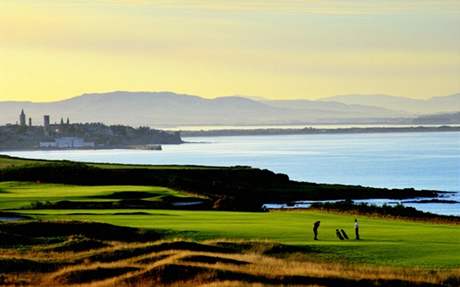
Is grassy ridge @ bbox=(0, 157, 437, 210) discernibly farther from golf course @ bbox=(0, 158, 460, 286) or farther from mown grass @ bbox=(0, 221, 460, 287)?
mown grass @ bbox=(0, 221, 460, 287)

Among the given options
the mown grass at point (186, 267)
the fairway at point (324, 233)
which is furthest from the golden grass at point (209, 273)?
the fairway at point (324, 233)

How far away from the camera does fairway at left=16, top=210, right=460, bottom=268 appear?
3794cm

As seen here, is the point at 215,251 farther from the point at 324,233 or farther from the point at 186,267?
the point at 324,233

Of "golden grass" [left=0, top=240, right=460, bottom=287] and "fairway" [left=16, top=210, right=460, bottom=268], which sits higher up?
"fairway" [left=16, top=210, right=460, bottom=268]

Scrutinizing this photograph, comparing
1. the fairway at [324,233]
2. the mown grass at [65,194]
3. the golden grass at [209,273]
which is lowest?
the golden grass at [209,273]

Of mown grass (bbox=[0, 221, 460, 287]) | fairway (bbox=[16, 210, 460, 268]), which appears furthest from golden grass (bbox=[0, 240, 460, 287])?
fairway (bbox=[16, 210, 460, 268])

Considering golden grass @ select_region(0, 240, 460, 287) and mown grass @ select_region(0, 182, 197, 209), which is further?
mown grass @ select_region(0, 182, 197, 209)

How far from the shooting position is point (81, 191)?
80688 mm

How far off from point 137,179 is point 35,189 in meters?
23.1

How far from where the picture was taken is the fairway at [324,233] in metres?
37.9

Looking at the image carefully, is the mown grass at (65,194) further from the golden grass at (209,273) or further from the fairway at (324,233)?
Result: the golden grass at (209,273)

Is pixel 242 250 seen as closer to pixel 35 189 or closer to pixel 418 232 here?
pixel 418 232

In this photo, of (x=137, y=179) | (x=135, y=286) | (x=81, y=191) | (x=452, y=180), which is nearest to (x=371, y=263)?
(x=135, y=286)

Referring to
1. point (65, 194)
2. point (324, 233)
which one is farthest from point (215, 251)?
point (65, 194)
